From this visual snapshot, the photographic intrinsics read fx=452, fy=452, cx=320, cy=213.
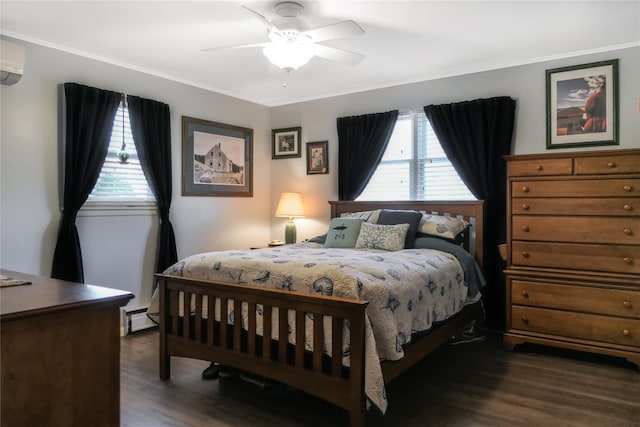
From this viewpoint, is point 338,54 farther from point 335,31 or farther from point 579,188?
point 579,188

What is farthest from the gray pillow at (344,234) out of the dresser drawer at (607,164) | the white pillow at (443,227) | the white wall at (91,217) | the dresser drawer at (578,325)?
the dresser drawer at (607,164)

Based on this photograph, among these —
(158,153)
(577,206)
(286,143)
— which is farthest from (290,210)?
(577,206)

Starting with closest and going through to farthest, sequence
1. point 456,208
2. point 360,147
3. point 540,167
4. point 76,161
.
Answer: point 540,167 < point 76,161 < point 456,208 < point 360,147

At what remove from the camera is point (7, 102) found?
3172 mm

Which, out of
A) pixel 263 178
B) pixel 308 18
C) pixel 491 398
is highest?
pixel 308 18

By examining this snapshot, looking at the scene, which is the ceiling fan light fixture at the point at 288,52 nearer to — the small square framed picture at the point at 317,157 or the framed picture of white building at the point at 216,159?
the framed picture of white building at the point at 216,159

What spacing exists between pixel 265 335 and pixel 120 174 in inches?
90.4

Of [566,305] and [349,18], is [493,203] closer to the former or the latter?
[566,305]

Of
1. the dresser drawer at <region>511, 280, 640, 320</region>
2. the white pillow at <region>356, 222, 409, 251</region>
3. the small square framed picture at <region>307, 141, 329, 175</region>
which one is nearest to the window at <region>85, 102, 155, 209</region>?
the small square framed picture at <region>307, 141, 329, 175</region>

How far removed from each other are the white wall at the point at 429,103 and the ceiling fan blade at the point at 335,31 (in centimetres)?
186

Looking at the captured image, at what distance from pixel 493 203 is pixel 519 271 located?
73cm

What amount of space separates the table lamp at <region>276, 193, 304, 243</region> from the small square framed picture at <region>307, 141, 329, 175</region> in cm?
36

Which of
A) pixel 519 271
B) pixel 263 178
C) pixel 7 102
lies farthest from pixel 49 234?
pixel 519 271

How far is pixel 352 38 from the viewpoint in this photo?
3.29 m
